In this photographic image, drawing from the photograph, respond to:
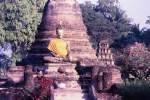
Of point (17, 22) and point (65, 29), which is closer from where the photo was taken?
point (65, 29)

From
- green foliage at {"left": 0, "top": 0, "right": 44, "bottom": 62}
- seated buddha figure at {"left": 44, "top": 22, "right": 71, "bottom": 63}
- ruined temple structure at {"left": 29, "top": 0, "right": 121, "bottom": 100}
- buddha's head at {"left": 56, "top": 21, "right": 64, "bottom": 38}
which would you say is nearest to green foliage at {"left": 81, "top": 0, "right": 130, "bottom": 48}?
green foliage at {"left": 0, "top": 0, "right": 44, "bottom": 62}

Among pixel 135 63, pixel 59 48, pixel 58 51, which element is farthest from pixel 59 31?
pixel 135 63

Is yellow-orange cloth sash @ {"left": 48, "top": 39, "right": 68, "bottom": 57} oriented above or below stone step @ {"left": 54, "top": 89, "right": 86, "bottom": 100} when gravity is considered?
above

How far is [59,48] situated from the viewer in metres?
25.6

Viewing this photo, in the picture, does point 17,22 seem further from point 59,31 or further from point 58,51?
point 58,51

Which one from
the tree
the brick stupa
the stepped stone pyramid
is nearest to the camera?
the tree

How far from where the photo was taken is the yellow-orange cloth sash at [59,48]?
2553 cm

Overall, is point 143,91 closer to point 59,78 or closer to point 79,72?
point 59,78

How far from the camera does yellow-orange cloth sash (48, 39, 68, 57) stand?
2553 cm

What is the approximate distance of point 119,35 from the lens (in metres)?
50.5

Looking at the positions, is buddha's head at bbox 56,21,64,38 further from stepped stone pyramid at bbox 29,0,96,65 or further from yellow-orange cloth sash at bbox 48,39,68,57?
yellow-orange cloth sash at bbox 48,39,68,57

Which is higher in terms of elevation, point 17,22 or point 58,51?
point 17,22

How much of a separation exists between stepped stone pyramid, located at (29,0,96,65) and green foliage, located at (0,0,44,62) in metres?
6.56

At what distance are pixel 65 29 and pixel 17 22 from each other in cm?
834
